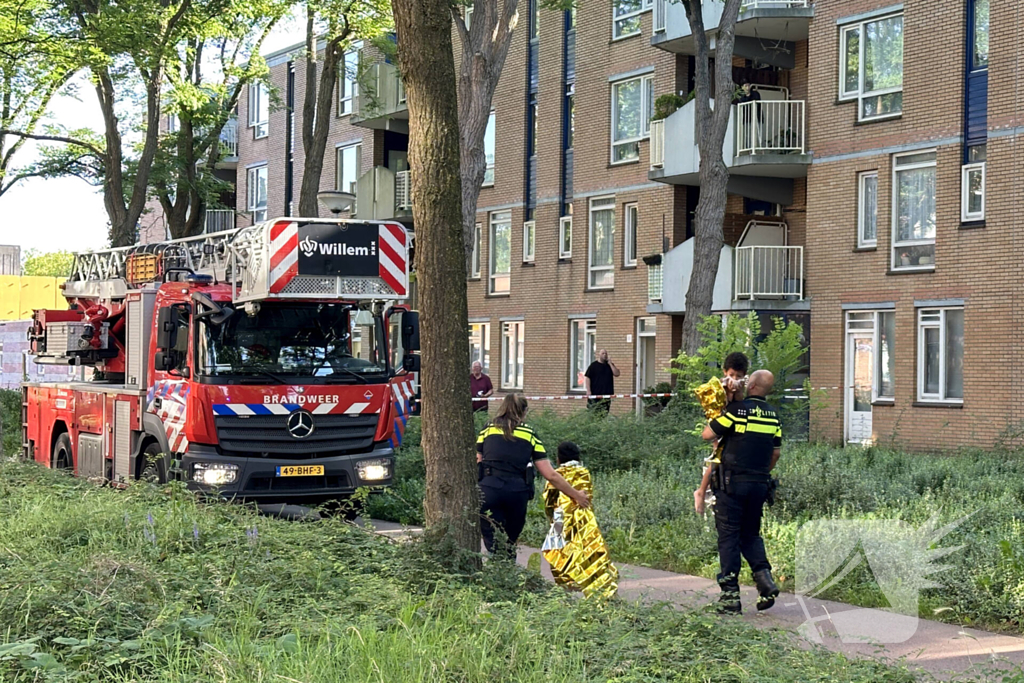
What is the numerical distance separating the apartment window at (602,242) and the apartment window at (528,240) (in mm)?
2584

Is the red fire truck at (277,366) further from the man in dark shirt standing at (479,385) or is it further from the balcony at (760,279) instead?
the balcony at (760,279)

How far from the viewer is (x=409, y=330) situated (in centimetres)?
1441

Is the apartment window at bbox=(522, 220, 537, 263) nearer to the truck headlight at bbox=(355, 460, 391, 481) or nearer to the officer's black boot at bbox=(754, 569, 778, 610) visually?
the truck headlight at bbox=(355, 460, 391, 481)

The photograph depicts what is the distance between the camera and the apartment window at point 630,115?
32.4 meters

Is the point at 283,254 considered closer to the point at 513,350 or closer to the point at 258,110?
the point at 513,350

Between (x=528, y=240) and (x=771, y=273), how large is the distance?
1028 cm

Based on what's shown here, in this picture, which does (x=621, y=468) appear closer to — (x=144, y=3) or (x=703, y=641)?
(x=703, y=641)

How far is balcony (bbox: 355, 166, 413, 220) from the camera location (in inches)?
1539

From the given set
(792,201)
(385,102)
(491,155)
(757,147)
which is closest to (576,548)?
(757,147)

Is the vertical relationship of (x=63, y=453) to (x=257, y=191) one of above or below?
below

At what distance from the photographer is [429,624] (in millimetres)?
6805

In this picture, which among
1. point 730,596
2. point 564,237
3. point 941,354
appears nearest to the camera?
point 730,596

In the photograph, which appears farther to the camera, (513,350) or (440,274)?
(513,350)

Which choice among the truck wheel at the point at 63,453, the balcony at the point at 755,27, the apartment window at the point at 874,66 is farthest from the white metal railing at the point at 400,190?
the truck wheel at the point at 63,453
